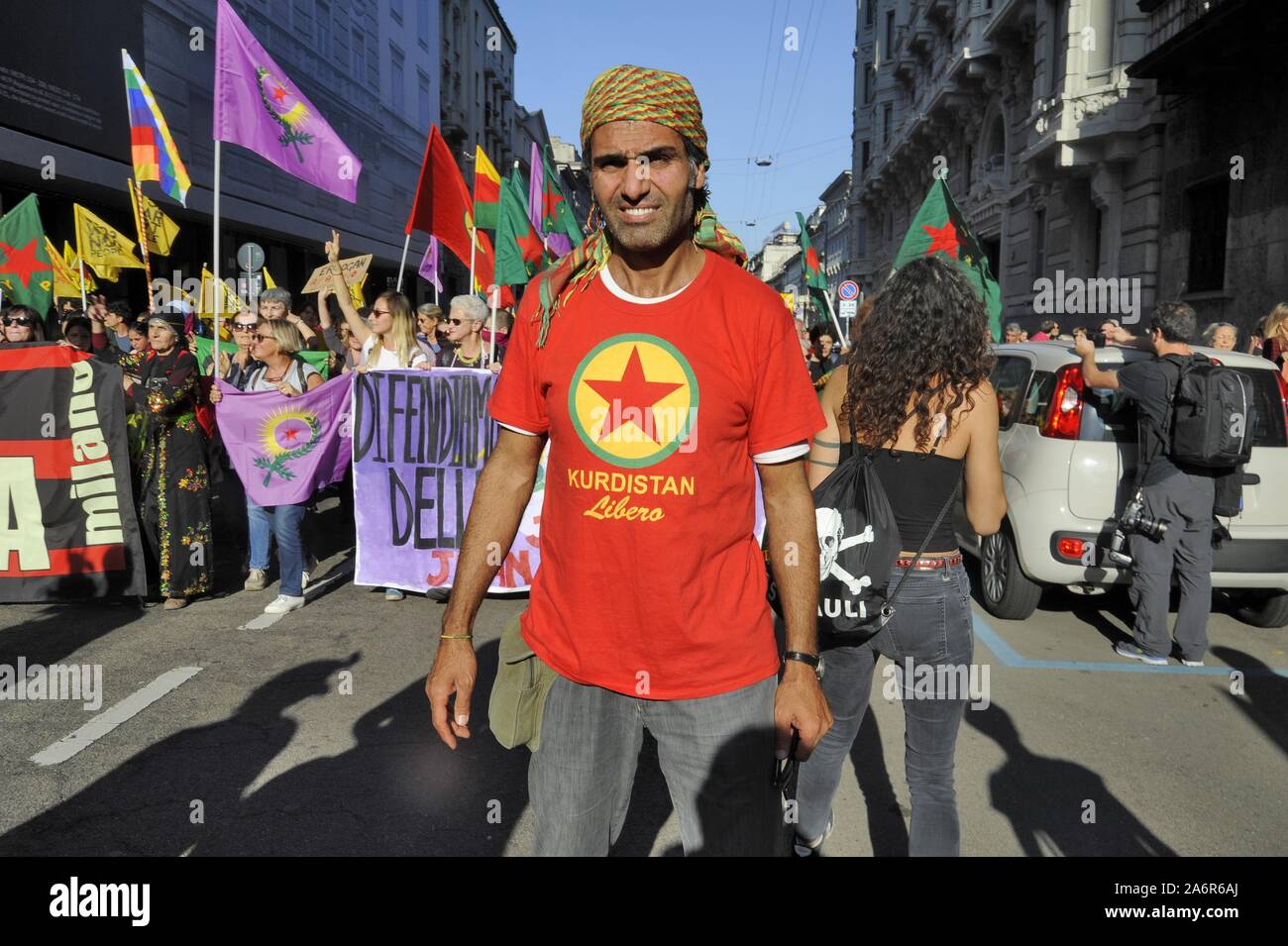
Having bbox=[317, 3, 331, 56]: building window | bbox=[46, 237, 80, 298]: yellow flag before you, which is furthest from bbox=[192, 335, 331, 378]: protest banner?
bbox=[317, 3, 331, 56]: building window

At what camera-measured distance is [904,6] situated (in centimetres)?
4384

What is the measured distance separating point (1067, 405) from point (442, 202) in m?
6.22

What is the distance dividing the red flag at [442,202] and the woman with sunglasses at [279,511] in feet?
7.98

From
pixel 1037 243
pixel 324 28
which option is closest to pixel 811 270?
pixel 1037 243

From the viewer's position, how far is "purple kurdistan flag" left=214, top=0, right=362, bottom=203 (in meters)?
7.52

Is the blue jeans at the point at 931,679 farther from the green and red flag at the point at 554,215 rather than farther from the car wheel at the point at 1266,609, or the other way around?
the green and red flag at the point at 554,215

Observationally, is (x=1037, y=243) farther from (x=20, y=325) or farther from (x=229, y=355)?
(x=20, y=325)

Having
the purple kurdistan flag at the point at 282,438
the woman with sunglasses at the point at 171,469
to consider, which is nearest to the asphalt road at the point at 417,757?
the woman with sunglasses at the point at 171,469

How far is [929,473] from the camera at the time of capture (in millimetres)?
2852

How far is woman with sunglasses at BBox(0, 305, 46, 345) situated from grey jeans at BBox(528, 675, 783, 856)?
7.06 m

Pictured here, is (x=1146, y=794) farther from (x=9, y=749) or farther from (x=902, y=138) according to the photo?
(x=902, y=138)

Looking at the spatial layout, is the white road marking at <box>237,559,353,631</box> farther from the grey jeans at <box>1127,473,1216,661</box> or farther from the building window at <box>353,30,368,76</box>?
the building window at <box>353,30,368,76</box>
